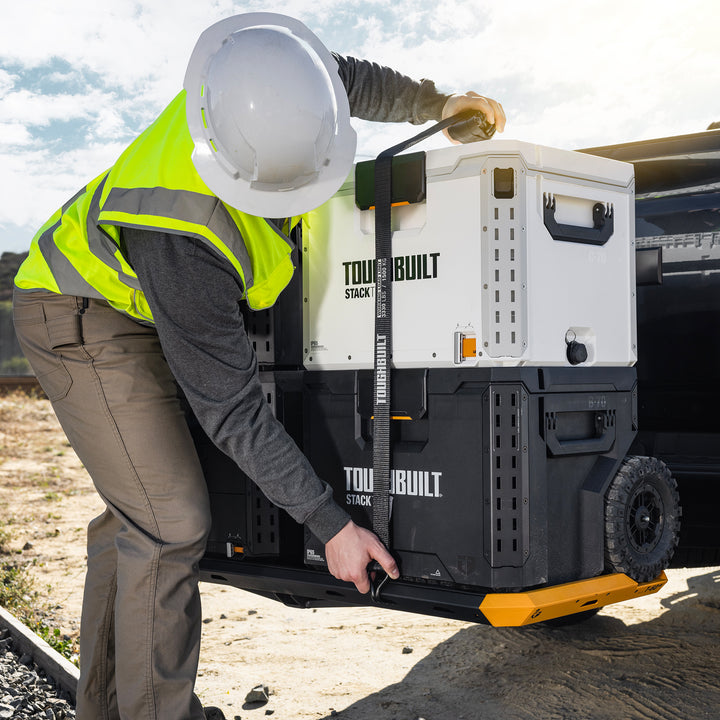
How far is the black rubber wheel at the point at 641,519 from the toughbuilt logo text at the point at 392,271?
83 centimetres

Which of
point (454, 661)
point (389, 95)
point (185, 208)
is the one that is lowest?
point (454, 661)

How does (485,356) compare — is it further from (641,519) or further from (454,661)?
(454,661)

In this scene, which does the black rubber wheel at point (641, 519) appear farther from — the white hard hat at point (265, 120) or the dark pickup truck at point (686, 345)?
the white hard hat at point (265, 120)

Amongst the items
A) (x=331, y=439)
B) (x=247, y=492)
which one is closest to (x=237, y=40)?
(x=331, y=439)

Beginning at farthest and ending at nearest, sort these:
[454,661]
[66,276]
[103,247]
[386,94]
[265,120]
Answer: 1. [454,661]
2. [386,94]
3. [66,276]
4. [103,247]
5. [265,120]

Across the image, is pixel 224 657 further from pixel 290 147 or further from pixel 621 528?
pixel 290 147

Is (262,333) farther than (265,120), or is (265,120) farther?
(262,333)

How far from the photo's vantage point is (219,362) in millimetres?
2131

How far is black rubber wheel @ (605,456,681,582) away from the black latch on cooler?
1.01m

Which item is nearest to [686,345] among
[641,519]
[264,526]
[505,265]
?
[641,519]

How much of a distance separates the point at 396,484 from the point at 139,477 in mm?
706

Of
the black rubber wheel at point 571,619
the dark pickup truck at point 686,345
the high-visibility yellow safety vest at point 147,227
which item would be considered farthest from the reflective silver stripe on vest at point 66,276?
the black rubber wheel at point 571,619

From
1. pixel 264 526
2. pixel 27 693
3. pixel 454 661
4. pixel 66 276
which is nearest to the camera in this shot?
pixel 66 276

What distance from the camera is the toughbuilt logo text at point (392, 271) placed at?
2379mm
